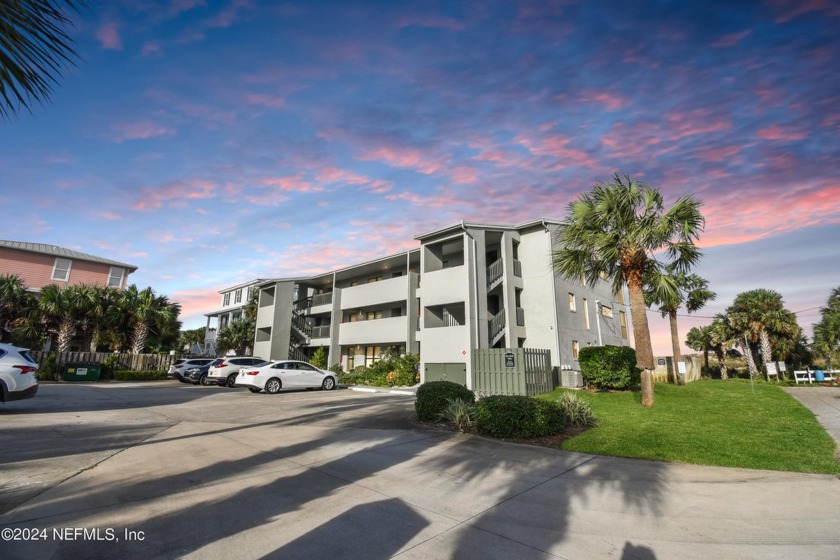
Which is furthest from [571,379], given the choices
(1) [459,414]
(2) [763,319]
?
(2) [763,319]

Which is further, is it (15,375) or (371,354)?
(371,354)

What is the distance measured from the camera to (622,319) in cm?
3162

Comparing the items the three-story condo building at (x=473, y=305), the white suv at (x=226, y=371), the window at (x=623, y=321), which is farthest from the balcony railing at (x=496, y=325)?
the window at (x=623, y=321)

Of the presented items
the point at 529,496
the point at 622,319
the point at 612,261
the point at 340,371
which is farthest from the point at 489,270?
the point at 529,496

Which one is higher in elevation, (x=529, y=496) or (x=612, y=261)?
(x=612, y=261)

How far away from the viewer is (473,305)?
21.6 meters

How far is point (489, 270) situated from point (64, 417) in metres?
19.1

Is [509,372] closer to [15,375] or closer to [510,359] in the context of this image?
[510,359]

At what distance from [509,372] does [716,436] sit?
8.00 m

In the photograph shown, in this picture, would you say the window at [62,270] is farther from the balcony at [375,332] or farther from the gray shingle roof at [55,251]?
the balcony at [375,332]

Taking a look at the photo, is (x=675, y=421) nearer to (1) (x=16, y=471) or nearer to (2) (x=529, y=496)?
(2) (x=529, y=496)

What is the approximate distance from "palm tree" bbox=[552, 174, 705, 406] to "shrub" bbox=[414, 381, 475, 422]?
6.49 meters

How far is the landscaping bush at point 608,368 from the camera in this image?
55.3 feet

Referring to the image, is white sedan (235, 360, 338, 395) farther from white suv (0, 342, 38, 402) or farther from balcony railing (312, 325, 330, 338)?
balcony railing (312, 325, 330, 338)
